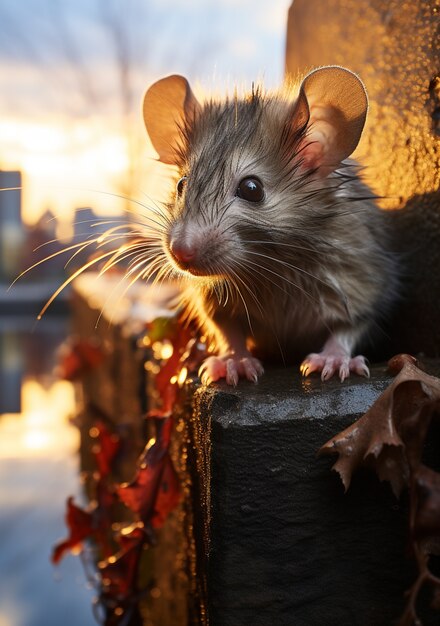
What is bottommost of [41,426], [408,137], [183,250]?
[41,426]

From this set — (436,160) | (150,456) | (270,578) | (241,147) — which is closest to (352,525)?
(270,578)

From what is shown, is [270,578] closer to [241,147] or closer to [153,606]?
[241,147]

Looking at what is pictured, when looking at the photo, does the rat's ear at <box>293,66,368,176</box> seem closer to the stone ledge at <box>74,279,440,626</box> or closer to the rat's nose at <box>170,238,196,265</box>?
the rat's nose at <box>170,238,196,265</box>

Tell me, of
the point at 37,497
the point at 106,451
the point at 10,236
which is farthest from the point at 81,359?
the point at 10,236

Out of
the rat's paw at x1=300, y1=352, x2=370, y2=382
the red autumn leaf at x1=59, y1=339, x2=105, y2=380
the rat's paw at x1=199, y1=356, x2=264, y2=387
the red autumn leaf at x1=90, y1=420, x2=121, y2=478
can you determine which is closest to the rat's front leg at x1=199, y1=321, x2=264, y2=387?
the rat's paw at x1=199, y1=356, x2=264, y2=387

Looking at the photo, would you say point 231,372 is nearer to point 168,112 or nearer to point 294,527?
point 294,527
